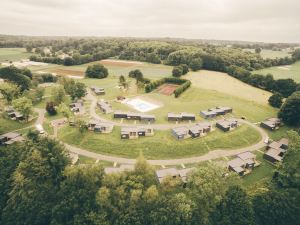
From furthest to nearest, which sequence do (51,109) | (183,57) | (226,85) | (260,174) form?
1. (183,57)
2. (226,85)
3. (51,109)
4. (260,174)

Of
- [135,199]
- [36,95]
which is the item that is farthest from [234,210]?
[36,95]

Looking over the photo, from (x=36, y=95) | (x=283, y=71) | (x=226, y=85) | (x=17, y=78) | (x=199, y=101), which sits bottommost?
(x=283, y=71)

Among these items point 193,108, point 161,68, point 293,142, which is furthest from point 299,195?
point 161,68

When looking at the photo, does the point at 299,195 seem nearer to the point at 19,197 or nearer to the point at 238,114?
the point at 238,114

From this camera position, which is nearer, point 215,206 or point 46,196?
point 215,206

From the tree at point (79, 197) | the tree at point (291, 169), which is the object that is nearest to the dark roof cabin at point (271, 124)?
the tree at point (291, 169)

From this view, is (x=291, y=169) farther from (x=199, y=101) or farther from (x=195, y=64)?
(x=195, y=64)
